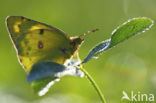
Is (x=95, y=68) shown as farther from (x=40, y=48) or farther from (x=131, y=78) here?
(x=40, y=48)

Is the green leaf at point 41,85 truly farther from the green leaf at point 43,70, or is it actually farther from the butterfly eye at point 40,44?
the butterfly eye at point 40,44

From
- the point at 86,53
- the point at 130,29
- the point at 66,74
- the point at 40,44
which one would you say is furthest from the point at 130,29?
the point at 86,53

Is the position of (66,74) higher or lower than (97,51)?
lower

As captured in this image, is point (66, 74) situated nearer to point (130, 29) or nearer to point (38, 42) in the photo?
point (130, 29)

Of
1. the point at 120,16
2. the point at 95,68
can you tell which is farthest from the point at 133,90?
the point at 120,16

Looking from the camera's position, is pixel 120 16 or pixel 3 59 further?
pixel 120 16

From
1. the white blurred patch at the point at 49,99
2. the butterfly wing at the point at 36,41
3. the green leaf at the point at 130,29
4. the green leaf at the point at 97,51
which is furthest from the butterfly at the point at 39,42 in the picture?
the white blurred patch at the point at 49,99
